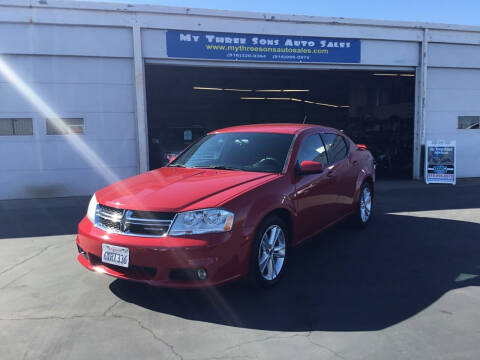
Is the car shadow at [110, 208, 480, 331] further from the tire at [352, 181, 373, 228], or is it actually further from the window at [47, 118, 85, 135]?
the window at [47, 118, 85, 135]

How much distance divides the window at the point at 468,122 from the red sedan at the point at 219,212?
28.4 feet

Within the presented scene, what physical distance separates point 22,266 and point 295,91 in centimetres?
1912

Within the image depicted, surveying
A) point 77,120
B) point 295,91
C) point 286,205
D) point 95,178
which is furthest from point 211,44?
point 295,91

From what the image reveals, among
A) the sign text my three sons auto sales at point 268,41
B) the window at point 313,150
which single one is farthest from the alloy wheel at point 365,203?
the sign text my three sons auto sales at point 268,41

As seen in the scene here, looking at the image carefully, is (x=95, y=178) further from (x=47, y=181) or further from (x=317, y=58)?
(x=317, y=58)

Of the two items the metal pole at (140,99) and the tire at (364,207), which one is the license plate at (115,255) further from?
the metal pole at (140,99)

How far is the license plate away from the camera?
321 cm

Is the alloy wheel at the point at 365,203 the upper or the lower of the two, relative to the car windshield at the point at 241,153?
lower

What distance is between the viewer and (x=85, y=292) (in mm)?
3734

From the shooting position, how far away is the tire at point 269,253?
Answer: 11.3 ft

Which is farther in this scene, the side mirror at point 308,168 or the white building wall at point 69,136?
the white building wall at point 69,136

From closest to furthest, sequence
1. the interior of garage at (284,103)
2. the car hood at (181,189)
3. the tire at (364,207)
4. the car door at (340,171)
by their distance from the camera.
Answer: the car hood at (181,189) < the car door at (340,171) < the tire at (364,207) < the interior of garage at (284,103)

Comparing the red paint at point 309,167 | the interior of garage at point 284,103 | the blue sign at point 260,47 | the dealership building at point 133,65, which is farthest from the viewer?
the interior of garage at point 284,103

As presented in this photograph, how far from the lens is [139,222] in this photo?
328 cm
